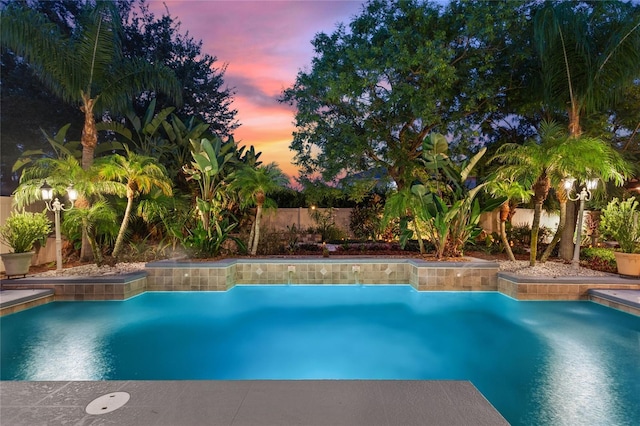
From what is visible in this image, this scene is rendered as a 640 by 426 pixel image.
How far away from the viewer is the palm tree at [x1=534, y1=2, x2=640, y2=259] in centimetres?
897

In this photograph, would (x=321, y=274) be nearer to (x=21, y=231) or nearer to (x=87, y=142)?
(x=21, y=231)

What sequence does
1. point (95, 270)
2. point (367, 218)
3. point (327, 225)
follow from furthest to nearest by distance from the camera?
point (327, 225) → point (367, 218) → point (95, 270)

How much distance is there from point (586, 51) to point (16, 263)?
14338 mm

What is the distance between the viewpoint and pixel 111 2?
969 centimetres

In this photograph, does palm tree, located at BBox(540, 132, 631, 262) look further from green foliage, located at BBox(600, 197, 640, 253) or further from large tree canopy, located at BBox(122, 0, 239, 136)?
large tree canopy, located at BBox(122, 0, 239, 136)

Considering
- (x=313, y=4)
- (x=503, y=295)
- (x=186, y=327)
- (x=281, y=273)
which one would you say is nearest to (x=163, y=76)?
(x=313, y=4)


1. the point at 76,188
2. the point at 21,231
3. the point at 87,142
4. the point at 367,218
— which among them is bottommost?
the point at 21,231

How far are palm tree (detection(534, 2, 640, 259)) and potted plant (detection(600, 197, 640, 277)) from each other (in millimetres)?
2120

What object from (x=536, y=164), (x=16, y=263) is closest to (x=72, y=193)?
(x=16, y=263)

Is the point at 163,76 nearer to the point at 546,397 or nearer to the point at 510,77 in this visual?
the point at 510,77

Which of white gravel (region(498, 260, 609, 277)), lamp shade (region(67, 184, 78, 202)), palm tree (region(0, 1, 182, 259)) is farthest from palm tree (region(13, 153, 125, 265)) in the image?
white gravel (region(498, 260, 609, 277))

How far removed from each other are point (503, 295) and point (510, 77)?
7074 millimetres

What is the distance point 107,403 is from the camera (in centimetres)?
285

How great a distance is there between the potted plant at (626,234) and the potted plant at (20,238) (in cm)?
1328
